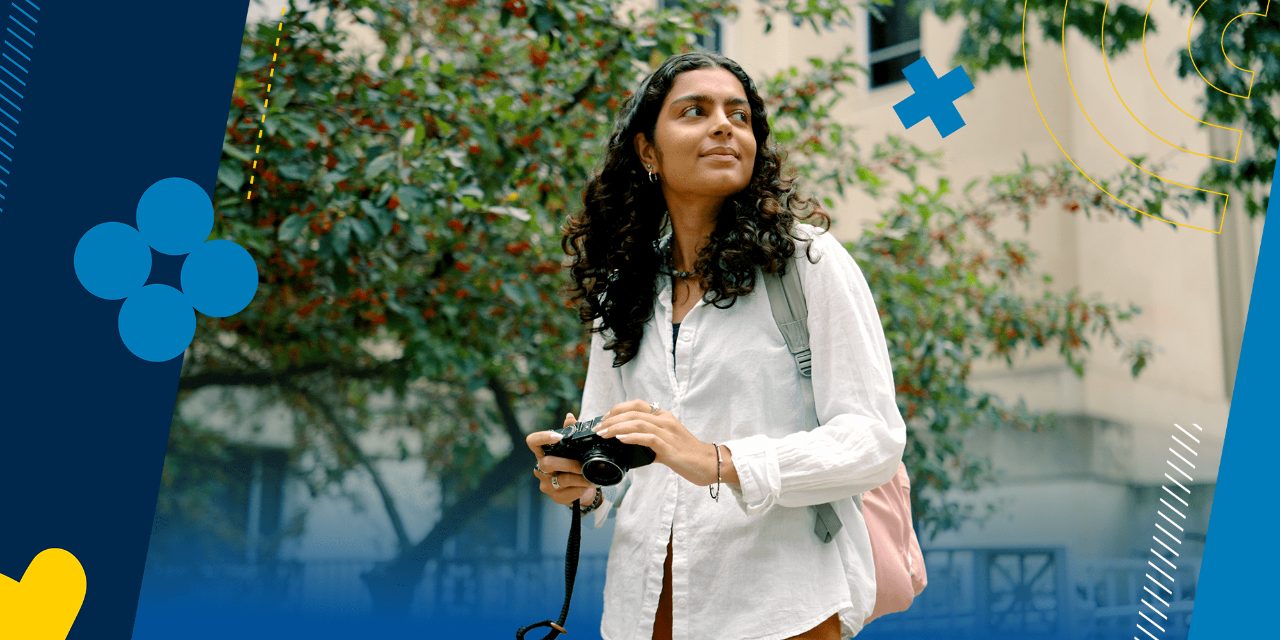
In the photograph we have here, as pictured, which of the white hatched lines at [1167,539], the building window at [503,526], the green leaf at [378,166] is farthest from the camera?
the building window at [503,526]

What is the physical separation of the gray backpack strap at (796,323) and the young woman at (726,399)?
0.01 m

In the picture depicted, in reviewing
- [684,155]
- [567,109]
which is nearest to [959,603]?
[567,109]

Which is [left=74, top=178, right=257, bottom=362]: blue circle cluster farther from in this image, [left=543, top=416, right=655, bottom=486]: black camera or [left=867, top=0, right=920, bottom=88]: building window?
[left=867, top=0, right=920, bottom=88]: building window

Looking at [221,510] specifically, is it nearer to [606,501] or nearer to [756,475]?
[606,501]

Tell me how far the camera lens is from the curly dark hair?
11.2 inches

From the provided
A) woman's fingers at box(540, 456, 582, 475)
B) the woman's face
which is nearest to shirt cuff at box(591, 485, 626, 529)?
woman's fingers at box(540, 456, 582, 475)

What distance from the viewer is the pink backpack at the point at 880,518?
1529 millimetres

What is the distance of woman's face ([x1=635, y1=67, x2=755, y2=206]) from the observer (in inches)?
64.7

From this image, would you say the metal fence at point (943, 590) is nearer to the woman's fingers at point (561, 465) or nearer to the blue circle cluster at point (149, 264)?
the blue circle cluster at point (149, 264)

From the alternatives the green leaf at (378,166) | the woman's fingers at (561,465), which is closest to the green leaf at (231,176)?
the green leaf at (378,166)

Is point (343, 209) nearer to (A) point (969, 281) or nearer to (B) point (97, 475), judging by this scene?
(B) point (97, 475)

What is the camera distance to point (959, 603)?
6.02 meters

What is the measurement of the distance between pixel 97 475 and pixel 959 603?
4.33m

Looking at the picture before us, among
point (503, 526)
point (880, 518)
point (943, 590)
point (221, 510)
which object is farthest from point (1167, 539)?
point (880, 518)
